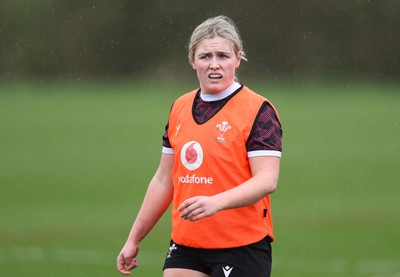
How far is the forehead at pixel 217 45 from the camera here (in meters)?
3.85

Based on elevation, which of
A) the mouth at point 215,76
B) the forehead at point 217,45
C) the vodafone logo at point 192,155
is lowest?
the vodafone logo at point 192,155

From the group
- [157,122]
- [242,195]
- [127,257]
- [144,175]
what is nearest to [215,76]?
[242,195]

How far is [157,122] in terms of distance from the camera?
23344mm

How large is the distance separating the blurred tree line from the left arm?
1039 inches

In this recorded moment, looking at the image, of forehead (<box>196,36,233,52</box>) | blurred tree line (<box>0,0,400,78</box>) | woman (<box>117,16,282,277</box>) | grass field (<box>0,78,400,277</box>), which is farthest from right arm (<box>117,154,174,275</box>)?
blurred tree line (<box>0,0,400,78</box>)

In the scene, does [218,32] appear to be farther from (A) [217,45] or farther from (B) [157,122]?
(B) [157,122]

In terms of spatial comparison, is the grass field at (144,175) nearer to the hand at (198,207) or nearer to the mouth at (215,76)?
the mouth at (215,76)

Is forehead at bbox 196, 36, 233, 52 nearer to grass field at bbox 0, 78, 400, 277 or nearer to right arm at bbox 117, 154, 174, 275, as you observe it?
right arm at bbox 117, 154, 174, 275

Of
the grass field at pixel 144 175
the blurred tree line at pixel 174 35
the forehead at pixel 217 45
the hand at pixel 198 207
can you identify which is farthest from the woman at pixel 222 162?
the blurred tree line at pixel 174 35

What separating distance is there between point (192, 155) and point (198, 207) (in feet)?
1.37

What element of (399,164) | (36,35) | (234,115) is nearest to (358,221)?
(399,164)

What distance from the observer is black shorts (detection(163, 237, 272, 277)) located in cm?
379

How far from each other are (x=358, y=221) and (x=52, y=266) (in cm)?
410

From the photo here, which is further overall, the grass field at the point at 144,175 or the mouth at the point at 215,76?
the grass field at the point at 144,175
